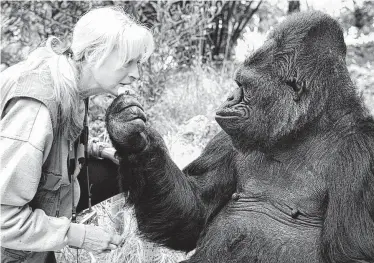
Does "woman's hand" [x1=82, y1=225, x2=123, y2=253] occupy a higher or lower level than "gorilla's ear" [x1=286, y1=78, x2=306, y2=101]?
lower

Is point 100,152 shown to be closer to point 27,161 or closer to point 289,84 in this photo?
point 27,161

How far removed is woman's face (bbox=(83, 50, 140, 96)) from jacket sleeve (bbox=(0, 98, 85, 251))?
0.31 m

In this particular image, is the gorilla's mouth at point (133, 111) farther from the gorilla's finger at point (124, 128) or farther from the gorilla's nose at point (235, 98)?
the gorilla's nose at point (235, 98)

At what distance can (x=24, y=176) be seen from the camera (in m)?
2.57

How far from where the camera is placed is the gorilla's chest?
2641 millimetres

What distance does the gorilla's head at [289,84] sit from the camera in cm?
261

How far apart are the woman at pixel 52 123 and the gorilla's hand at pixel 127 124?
4.9 inches

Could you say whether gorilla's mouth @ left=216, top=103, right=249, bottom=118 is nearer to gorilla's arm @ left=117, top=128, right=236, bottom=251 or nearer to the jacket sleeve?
gorilla's arm @ left=117, top=128, right=236, bottom=251

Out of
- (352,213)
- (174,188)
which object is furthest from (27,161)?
(352,213)

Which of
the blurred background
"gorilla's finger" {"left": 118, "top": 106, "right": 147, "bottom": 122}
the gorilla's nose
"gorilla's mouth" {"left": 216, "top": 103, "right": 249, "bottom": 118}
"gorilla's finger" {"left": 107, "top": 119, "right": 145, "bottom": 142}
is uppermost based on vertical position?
the gorilla's nose

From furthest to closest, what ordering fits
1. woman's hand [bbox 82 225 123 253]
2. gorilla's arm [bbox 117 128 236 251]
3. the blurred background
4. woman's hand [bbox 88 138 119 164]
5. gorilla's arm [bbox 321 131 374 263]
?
the blurred background < woman's hand [bbox 88 138 119 164] < gorilla's arm [bbox 117 128 236 251] < woman's hand [bbox 82 225 123 253] < gorilla's arm [bbox 321 131 374 263]

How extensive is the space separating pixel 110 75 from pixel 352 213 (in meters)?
1.13

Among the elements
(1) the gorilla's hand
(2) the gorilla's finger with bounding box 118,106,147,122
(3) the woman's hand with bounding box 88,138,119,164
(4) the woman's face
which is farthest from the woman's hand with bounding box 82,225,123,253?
(3) the woman's hand with bounding box 88,138,119,164

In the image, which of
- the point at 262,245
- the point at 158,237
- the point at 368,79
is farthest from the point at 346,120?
the point at 368,79
